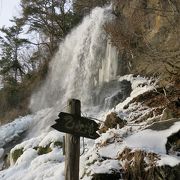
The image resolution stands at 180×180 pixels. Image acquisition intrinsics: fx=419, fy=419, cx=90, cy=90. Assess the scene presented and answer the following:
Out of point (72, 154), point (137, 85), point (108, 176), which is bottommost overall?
point (108, 176)

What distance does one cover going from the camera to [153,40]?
49.7 ft

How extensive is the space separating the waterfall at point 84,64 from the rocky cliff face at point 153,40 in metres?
1.58

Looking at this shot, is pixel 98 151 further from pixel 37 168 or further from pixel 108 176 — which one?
pixel 37 168

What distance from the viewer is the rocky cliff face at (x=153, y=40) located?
1092 centimetres

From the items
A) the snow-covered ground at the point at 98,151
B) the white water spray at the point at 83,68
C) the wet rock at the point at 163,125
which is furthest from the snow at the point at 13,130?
the wet rock at the point at 163,125

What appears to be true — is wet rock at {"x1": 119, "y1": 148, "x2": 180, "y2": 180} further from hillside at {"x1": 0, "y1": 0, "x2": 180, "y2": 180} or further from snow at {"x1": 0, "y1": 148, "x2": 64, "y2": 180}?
snow at {"x1": 0, "y1": 148, "x2": 64, "y2": 180}

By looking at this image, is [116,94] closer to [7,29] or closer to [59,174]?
[59,174]

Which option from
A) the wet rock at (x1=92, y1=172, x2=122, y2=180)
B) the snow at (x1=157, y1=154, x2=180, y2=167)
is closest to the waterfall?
the wet rock at (x1=92, y1=172, x2=122, y2=180)

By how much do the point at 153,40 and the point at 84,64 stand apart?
643 centimetres

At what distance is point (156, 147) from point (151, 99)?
390 centimetres

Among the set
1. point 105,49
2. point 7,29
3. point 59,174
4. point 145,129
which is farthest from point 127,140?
point 7,29

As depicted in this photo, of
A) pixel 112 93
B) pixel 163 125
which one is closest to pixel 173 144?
pixel 163 125

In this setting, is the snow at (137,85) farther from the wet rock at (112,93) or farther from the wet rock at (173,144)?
the wet rock at (173,144)

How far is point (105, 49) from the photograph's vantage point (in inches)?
792
